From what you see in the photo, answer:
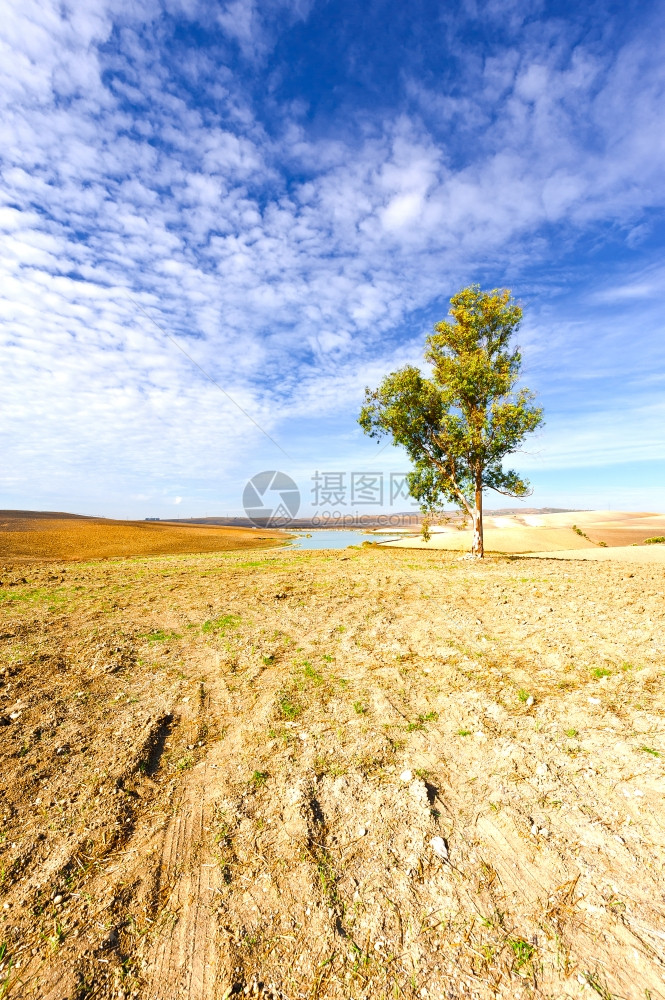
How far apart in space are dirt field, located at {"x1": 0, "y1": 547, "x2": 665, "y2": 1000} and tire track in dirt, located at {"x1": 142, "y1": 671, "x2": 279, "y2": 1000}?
0.02 m

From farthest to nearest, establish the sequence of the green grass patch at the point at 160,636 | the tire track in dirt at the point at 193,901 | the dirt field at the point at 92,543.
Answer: the dirt field at the point at 92,543
the green grass patch at the point at 160,636
the tire track in dirt at the point at 193,901

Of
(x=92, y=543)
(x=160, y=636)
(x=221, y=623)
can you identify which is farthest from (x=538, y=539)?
(x=92, y=543)

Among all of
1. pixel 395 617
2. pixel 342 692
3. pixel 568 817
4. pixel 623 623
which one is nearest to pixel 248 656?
pixel 342 692

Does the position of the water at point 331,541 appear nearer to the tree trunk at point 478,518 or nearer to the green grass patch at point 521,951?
the tree trunk at point 478,518

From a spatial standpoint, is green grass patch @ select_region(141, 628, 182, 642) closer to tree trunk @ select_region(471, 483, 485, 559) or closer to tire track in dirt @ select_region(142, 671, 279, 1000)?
tire track in dirt @ select_region(142, 671, 279, 1000)

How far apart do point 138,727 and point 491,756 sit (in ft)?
16.0

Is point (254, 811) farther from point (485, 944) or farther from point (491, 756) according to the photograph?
point (491, 756)

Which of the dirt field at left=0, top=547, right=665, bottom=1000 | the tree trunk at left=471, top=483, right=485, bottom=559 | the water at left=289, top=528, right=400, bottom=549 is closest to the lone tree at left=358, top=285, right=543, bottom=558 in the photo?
the tree trunk at left=471, top=483, right=485, bottom=559

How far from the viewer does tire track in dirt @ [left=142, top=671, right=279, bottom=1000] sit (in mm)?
2738

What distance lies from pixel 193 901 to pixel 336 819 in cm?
144

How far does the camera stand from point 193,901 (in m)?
3.26

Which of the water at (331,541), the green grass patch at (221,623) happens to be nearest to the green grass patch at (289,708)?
the green grass patch at (221,623)

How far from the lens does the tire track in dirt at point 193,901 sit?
8.98 ft

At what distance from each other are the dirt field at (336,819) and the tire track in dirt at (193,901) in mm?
17
